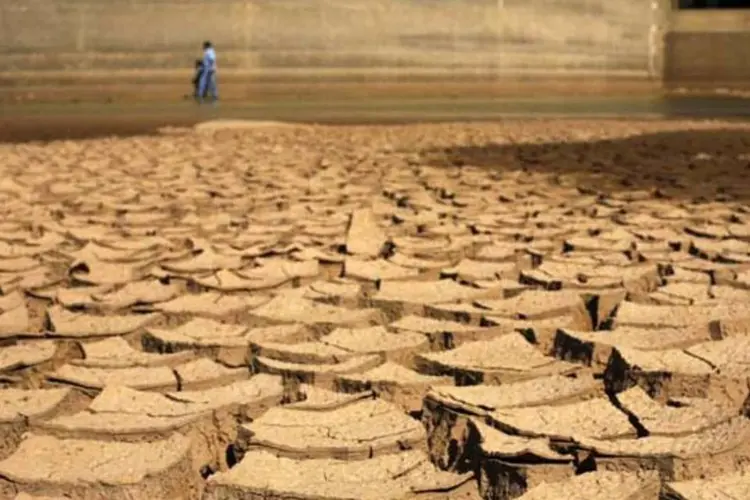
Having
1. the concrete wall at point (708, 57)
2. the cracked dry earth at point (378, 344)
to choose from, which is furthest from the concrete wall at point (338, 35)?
the cracked dry earth at point (378, 344)

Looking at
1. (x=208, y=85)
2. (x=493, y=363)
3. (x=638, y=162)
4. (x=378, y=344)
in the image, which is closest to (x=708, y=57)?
(x=208, y=85)

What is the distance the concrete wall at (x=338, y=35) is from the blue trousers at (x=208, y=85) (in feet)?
3.30

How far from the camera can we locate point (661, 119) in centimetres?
1201

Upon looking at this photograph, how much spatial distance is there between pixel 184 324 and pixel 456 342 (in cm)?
70

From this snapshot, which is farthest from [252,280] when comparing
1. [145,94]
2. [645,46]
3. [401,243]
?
[645,46]

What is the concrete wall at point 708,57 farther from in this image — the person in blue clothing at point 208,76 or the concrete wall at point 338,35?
the person in blue clothing at point 208,76

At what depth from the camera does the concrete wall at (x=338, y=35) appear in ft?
59.2

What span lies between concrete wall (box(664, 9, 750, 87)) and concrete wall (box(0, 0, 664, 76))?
1.36 ft

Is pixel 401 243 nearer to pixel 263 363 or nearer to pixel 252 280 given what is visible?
pixel 252 280

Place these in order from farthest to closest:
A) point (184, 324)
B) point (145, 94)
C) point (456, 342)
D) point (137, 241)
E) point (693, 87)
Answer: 1. point (693, 87)
2. point (145, 94)
3. point (137, 241)
4. point (184, 324)
5. point (456, 342)

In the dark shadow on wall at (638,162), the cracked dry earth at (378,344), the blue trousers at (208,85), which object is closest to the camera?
the cracked dry earth at (378,344)

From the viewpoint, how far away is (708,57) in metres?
20.2

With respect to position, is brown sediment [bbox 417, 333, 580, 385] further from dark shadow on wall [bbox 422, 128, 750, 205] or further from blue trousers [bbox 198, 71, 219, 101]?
blue trousers [bbox 198, 71, 219, 101]

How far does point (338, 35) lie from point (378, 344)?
54.5 feet
